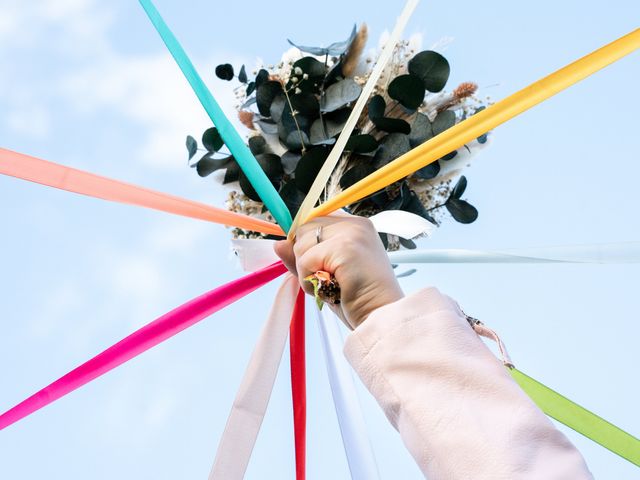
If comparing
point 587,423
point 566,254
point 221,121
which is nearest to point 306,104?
point 221,121

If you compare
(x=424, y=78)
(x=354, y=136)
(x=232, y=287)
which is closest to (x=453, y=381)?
(x=232, y=287)

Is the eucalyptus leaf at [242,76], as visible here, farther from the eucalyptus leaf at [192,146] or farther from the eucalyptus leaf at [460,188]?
the eucalyptus leaf at [460,188]

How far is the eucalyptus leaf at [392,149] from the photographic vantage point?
1906 millimetres

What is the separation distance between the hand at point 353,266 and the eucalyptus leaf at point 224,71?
1.08 metres

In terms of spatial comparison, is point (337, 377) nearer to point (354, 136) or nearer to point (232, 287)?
point (232, 287)

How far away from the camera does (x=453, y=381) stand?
0.87m

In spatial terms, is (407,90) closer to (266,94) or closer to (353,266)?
(266,94)

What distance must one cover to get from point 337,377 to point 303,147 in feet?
2.12

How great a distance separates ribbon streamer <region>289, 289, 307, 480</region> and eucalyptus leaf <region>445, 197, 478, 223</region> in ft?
2.18

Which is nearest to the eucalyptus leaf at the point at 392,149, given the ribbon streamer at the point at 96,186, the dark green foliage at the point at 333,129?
the dark green foliage at the point at 333,129

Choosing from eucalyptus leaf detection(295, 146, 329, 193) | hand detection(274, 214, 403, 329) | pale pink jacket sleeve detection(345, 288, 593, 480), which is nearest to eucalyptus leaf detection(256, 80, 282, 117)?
eucalyptus leaf detection(295, 146, 329, 193)

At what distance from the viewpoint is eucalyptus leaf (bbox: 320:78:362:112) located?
6.27 feet

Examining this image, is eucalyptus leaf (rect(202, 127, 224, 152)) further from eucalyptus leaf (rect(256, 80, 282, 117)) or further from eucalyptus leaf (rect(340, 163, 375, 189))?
eucalyptus leaf (rect(340, 163, 375, 189))

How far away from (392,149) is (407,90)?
168 mm
